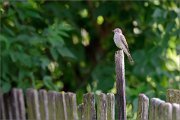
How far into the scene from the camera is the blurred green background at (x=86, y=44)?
13.4ft

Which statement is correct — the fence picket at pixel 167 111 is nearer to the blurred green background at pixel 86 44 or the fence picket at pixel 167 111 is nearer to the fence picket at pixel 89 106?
→ the fence picket at pixel 89 106

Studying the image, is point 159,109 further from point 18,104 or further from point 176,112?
point 18,104

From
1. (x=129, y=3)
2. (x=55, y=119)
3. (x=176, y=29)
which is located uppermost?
(x=129, y=3)

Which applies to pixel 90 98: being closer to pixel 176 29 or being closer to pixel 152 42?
pixel 176 29

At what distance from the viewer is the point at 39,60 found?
13.7 feet

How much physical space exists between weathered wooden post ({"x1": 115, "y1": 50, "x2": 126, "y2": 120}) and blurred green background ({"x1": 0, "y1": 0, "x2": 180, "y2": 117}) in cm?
74

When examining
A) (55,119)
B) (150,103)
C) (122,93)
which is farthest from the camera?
(55,119)

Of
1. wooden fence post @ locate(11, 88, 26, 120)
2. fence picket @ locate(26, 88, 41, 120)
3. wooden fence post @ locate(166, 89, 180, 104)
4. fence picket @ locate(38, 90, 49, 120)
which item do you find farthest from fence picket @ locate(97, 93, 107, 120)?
wooden fence post @ locate(11, 88, 26, 120)

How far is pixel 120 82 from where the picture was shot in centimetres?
281

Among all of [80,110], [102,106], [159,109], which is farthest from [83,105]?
[159,109]

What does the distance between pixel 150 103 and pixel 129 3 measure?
7.03 feet

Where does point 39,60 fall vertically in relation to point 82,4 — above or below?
below

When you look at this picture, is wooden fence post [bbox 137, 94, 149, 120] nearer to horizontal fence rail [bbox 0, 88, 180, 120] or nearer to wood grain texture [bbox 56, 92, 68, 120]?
horizontal fence rail [bbox 0, 88, 180, 120]

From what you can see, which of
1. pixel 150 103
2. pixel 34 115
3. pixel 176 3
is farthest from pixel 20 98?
pixel 150 103
